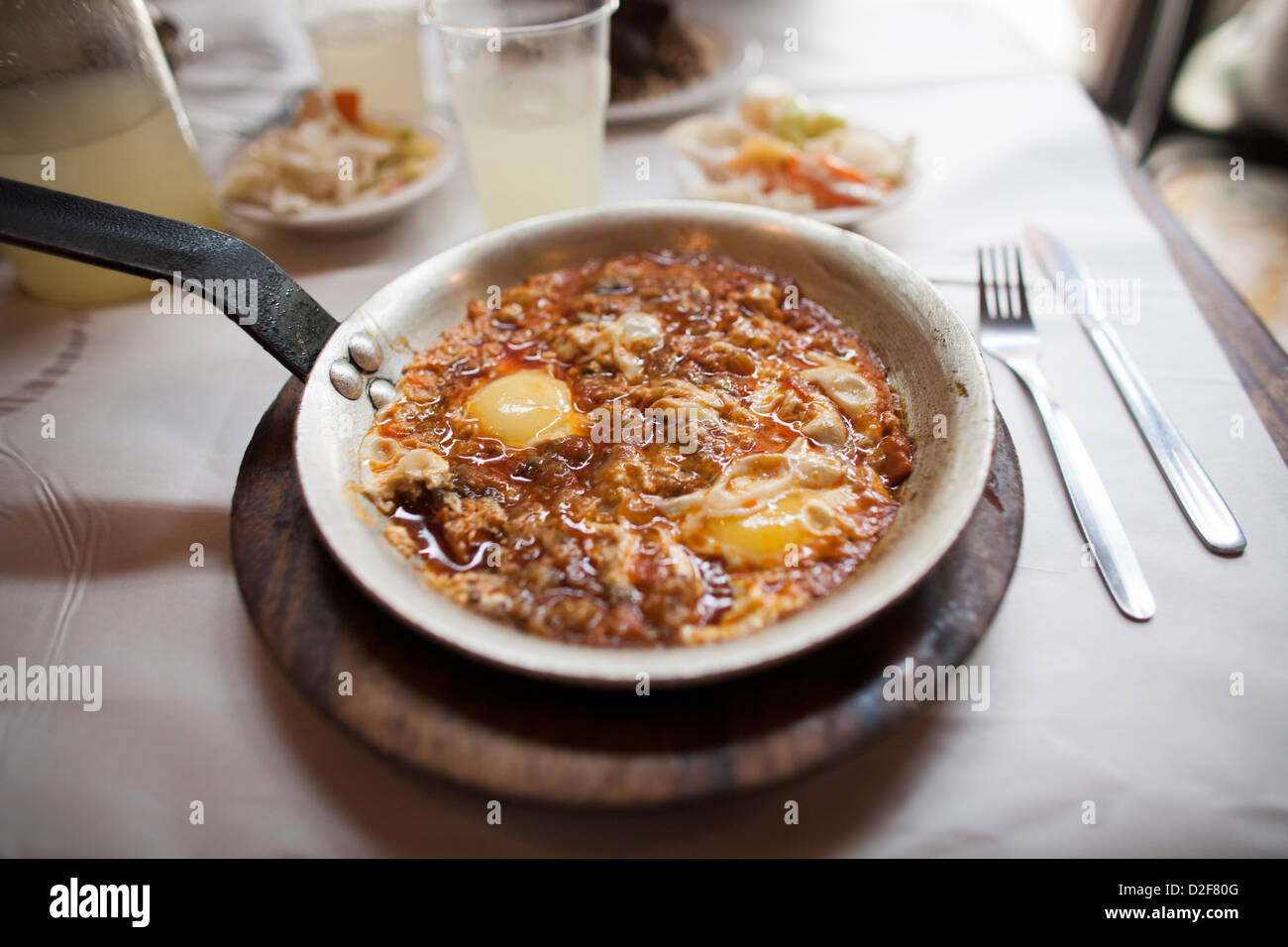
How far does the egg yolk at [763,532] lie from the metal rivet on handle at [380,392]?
89 centimetres

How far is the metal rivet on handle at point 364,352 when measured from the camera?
192cm

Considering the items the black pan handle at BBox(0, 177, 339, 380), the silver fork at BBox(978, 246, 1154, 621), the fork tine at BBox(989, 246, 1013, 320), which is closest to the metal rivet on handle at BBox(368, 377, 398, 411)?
the black pan handle at BBox(0, 177, 339, 380)

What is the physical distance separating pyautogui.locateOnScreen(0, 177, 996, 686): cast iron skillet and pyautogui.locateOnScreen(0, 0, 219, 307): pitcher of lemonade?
2.32 feet

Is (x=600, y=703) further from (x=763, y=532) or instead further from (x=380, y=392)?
(x=380, y=392)

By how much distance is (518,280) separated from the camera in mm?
2340

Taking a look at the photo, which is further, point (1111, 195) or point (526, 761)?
point (1111, 195)

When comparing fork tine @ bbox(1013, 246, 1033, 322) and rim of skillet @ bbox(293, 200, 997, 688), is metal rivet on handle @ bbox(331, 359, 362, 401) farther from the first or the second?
fork tine @ bbox(1013, 246, 1033, 322)

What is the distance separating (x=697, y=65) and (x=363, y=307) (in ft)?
8.43

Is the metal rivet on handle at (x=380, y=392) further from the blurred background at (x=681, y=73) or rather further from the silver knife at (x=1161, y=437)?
the silver knife at (x=1161, y=437)

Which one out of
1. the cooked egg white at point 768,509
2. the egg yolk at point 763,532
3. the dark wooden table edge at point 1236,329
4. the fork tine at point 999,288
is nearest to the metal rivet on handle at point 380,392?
the cooked egg white at point 768,509

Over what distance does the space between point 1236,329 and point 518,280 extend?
2.22 m
